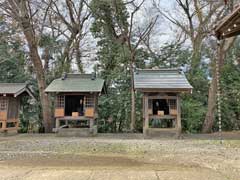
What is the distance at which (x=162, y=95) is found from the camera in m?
11.5

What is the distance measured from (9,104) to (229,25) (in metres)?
10.1

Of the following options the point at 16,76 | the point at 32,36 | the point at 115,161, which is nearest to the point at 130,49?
the point at 32,36

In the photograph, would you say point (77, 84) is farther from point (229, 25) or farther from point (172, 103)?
point (229, 25)

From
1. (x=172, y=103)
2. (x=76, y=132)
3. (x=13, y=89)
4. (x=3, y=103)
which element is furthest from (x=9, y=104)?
(x=172, y=103)

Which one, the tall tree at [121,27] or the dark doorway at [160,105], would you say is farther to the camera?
the tall tree at [121,27]

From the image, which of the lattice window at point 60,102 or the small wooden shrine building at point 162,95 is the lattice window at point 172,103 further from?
the lattice window at point 60,102

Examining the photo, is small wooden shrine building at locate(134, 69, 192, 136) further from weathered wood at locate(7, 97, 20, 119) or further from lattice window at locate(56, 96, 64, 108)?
weathered wood at locate(7, 97, 20, 119)

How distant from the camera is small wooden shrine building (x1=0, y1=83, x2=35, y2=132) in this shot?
12.2m

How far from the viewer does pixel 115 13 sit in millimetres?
15641

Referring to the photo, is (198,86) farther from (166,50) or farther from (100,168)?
(100,168)

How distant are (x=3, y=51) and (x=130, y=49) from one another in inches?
307

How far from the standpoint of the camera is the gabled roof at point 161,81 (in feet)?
36.5

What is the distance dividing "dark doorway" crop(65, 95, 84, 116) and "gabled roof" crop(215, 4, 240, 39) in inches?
294

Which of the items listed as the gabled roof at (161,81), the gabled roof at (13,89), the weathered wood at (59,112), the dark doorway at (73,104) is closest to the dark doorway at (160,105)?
the gabled roof at (161,81)
